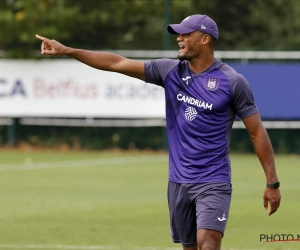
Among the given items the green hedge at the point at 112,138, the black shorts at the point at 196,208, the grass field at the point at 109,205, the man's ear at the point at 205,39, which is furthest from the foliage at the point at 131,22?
the black shorts at the point at 196,208

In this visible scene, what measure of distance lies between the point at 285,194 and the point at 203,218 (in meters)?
8.97

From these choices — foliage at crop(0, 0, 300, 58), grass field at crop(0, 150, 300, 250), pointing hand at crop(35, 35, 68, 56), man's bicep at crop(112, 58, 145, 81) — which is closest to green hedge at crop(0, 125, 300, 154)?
grass field at crop(0, 150, 300, 250)

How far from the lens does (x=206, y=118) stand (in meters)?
7.34

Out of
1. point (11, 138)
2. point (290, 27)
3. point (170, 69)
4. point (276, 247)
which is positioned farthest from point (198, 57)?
point (290, 27)

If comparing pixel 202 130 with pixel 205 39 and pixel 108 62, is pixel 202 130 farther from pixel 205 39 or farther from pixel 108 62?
pixel 108 62

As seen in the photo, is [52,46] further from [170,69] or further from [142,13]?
[142,13]

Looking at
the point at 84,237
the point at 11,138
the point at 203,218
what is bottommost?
the point at 11,138

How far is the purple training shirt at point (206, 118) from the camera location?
7.32 m

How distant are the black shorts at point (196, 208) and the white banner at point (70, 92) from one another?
1649cm

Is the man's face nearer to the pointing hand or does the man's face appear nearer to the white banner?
the pointing hand

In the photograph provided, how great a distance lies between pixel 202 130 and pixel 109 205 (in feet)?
23.7

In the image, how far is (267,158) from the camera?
24.1 feet

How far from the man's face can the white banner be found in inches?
646

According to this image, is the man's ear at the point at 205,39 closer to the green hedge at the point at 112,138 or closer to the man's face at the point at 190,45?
the man's face at the point at 190,45
